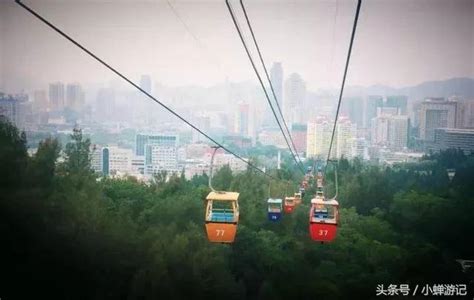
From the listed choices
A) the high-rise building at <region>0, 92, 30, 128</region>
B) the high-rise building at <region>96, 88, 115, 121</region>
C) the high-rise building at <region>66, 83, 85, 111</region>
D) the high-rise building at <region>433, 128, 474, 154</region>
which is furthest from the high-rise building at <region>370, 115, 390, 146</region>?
the high-rise building at <region>0, 92, 30, 128</region>

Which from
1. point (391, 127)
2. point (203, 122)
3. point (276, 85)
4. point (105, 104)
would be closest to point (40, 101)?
point (105, 104)

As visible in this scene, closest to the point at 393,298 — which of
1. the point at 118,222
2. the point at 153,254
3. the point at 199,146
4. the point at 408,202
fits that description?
the point at 408,202

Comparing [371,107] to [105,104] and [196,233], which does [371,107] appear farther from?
[196,233]

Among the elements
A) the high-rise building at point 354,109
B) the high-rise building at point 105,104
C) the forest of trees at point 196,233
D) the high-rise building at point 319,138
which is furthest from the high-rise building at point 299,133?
the high-rise building at point 105,104

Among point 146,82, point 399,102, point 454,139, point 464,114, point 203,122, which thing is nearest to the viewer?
point 464,114

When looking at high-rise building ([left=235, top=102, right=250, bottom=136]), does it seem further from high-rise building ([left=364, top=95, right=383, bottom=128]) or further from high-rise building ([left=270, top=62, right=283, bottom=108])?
high-rise building ([left=364, top=95, right=383, bottom=128])

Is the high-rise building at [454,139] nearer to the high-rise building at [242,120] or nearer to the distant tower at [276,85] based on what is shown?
the distant tower at [276,85]
